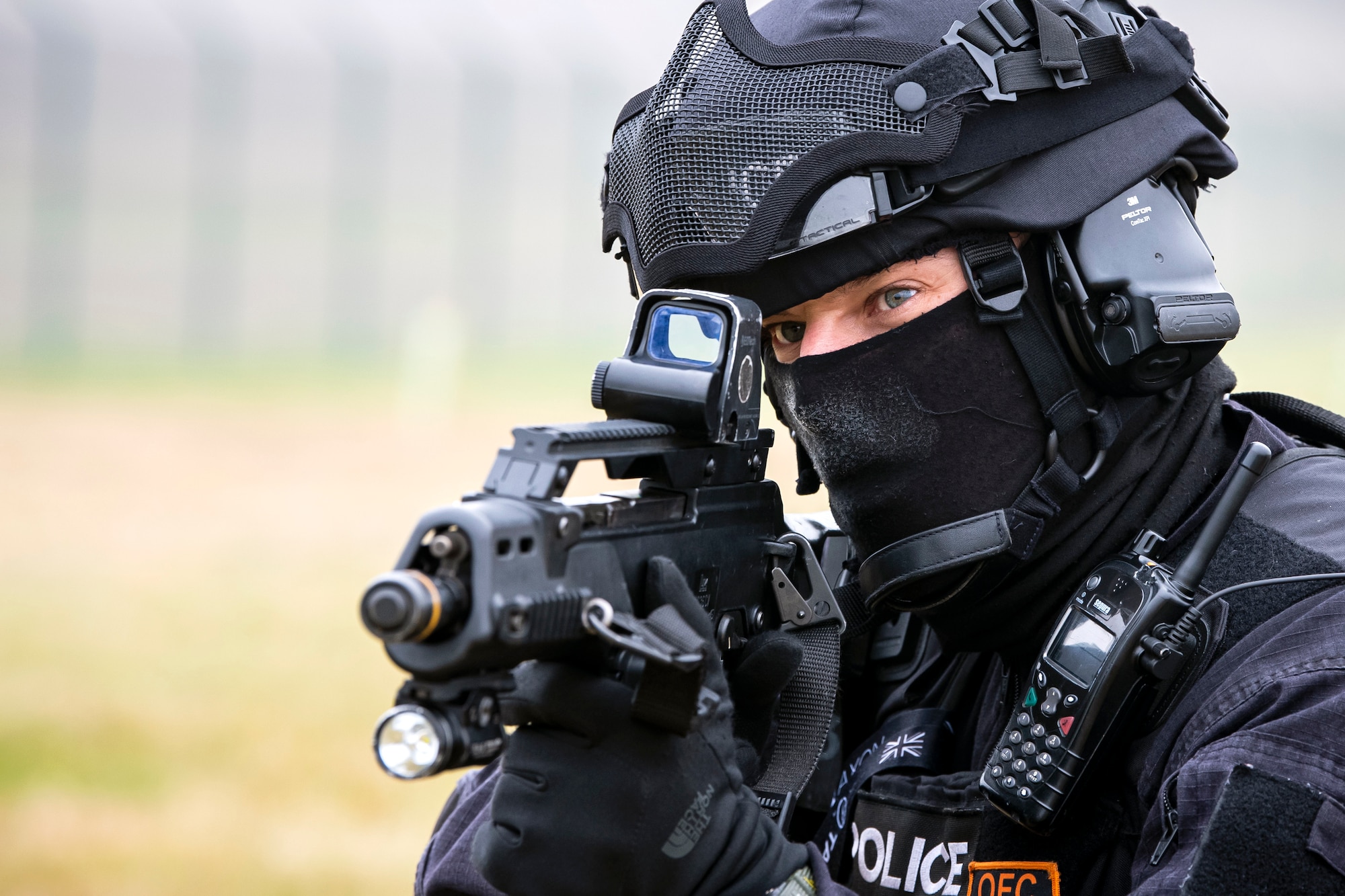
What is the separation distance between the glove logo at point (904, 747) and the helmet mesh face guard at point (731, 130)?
2.92ft

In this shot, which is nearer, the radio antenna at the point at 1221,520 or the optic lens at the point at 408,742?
the optic lens at the point at 408,742

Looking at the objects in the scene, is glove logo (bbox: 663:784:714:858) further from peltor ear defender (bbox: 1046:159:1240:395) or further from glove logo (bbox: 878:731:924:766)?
peltor ear defender (bbox: 1046:159:1240:395)

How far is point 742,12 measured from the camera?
208 cm

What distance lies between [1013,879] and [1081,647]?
35 cm

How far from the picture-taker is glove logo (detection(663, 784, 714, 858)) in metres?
1.49

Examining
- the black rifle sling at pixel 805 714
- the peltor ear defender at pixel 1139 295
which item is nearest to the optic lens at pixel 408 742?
the black rifle sling at pixel 805 714

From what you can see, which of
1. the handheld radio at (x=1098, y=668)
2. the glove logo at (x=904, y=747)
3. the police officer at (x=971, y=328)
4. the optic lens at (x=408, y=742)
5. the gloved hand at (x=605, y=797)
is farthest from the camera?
the glove logo at (x=904, y=747)

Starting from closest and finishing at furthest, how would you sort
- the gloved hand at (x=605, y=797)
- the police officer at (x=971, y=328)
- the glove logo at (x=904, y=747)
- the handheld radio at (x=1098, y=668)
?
the gloved hand at (x=605, y=797) < the handheld radio at (x=1098, y=668) < the police officer at (x=971, y=328) < the glove logo at (x=904, y=747)

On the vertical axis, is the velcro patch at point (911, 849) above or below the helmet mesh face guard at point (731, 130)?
below

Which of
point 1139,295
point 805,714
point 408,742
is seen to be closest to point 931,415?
point 1139,295

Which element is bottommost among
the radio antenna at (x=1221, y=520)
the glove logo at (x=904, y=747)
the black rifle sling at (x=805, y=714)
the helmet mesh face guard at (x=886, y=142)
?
the glove logo at (x=904, y=747)

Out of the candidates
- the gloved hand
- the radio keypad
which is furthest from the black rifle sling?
the gloved hand

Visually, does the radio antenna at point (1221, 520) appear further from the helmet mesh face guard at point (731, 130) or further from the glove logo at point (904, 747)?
the helmet mesh face guard at point (731, 130)

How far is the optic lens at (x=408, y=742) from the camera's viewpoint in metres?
1.30
